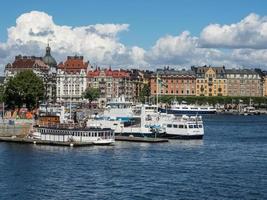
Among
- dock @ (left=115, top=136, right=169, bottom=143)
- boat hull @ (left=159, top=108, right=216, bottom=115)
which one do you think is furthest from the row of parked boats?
boat hull @ (left=159, top=108, right=216, bottom=115)

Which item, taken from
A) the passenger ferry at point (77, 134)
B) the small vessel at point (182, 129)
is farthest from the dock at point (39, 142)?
the small vessel at point (182, 129)

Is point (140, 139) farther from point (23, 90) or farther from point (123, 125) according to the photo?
point (23, 90)

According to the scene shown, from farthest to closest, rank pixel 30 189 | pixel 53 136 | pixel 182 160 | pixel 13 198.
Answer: pixel 53 136 → pixel 182 160 → pixel 30 189 → pixel 13 198

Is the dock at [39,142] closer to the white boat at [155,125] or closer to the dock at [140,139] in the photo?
the dock at [140,139]

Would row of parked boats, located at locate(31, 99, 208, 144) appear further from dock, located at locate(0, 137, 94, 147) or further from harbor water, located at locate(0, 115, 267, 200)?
harbor water, located at locate(0, 115, 267, 200)

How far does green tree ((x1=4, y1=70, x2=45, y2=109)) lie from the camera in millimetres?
109625

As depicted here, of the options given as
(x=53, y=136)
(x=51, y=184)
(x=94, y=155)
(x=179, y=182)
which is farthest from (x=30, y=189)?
(x=53, y=136)

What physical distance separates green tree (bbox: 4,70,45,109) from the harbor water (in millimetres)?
39985

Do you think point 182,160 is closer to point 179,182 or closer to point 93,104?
point 179,182

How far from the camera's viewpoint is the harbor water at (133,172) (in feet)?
138

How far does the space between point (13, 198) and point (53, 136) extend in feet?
106

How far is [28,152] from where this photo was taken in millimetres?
63281

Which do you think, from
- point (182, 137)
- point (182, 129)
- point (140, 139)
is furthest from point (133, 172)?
point (182, 129)

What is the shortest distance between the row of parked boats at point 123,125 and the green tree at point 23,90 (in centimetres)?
2331
